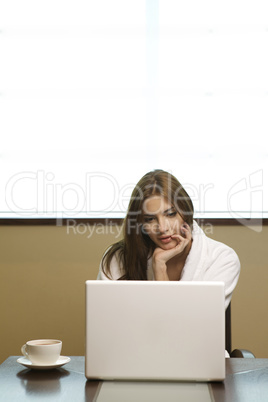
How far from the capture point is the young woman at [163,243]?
7.91ft

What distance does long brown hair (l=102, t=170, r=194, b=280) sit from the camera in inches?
97.0

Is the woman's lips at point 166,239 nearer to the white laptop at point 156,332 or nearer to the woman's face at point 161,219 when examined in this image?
the woman's face at point 161,219

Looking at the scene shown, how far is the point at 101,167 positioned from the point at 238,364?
1784 millimetres

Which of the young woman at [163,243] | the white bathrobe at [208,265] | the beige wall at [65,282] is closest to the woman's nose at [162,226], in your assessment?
the young woman at [163,243]

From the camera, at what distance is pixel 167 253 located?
2449mm

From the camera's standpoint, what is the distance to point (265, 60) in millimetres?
3184

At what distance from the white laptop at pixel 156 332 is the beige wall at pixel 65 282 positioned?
66.6 inches

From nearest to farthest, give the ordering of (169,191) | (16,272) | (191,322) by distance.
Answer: (191,322)
(169,191)
(16,272)

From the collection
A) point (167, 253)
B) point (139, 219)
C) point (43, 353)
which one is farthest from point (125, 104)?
point (43, 353)

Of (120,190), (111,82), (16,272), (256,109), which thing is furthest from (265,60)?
(16,272)

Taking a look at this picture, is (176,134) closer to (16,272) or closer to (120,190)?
(120,190)

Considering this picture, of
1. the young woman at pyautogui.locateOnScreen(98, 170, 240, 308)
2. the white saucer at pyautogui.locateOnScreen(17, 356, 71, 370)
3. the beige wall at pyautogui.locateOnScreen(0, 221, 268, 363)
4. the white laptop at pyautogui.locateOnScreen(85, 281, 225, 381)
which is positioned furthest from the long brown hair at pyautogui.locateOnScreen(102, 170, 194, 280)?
the white laptop at pyautogui.locateOnScreen(85, 281, 225, 381)

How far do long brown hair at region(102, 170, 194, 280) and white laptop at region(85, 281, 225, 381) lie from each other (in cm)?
101

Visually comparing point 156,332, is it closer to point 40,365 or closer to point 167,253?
point 40,365
